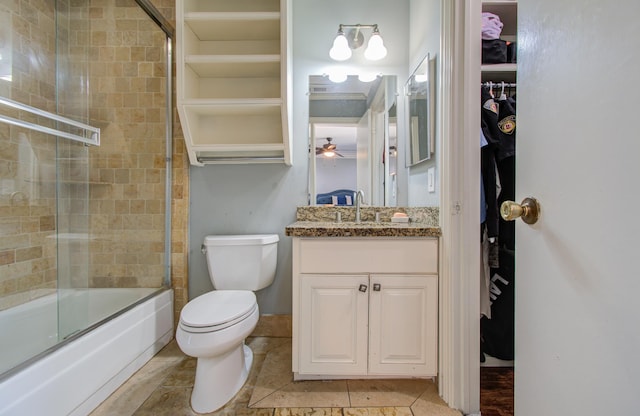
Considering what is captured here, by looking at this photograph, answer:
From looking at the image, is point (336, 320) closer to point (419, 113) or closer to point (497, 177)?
point (497, 177)

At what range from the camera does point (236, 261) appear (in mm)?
1644

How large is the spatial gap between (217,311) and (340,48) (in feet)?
5.74

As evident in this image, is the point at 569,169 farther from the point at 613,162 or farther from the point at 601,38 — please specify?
the point at 601,38

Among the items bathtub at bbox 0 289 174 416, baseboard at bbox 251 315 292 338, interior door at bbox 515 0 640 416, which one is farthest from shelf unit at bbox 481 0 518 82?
bathtub at bbox 0 289 174 416

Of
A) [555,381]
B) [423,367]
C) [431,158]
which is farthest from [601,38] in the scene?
[423,367]

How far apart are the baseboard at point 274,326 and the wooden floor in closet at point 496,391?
1174mm

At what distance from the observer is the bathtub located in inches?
39.9

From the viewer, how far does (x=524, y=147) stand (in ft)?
2.17

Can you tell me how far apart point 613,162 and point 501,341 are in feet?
4.77

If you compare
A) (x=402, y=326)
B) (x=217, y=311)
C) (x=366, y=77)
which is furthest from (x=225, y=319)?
(x=366, y=77)

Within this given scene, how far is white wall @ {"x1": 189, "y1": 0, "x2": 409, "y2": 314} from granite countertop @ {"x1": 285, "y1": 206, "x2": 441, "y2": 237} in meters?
0.16

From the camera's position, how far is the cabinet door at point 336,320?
1.33 m

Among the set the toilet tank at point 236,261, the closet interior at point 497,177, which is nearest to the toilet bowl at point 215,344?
the toilet tank at point 236,261

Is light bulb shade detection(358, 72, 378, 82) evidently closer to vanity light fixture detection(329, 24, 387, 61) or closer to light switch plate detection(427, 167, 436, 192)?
vanity light fixture detection(329, 24, 387, 61)
